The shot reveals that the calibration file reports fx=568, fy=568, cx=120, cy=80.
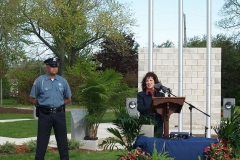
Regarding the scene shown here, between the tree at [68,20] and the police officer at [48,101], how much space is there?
1506 inches

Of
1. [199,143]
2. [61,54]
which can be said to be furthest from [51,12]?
[199,143]

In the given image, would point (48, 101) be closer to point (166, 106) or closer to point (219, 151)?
point (166, 106)

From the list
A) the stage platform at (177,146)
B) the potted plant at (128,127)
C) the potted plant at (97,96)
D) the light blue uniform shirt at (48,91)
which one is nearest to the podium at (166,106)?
the potted plant at (128,127)

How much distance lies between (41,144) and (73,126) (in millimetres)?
4223

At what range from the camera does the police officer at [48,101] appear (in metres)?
9.30

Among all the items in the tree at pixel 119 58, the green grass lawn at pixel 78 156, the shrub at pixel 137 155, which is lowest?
the green grass lawn at pixel 78 156

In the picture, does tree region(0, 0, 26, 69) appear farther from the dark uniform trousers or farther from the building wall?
the dark uniform trousers

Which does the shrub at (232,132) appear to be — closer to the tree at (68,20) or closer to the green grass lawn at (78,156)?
the green grass lawn at (78,156)

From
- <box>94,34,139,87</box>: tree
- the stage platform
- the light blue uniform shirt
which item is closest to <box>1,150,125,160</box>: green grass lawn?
the light blue uniform shirt

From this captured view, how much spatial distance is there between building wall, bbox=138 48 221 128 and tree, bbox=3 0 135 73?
2677 cm

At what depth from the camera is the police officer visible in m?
9.30

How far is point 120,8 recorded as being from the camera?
4947 cm

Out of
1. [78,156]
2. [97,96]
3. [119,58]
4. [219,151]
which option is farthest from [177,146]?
[119,58]

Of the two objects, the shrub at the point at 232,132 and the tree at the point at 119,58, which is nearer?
the shrub at the point at 232,132
